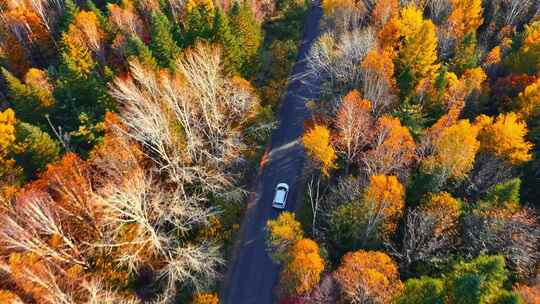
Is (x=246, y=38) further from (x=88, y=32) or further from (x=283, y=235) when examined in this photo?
(x=283, y=235)

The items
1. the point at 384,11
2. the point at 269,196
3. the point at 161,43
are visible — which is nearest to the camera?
the point at 269,196

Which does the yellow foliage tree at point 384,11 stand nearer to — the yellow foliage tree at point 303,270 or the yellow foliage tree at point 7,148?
the yellow foliage tree at point 303,270

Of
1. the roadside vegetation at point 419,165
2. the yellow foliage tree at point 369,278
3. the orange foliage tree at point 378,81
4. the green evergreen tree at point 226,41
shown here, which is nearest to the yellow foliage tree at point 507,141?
the roadside vegetation at point 419,165

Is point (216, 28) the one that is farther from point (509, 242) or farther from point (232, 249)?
point (509, 242)

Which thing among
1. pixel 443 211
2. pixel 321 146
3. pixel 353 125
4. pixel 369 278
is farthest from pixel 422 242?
pixel 353 125

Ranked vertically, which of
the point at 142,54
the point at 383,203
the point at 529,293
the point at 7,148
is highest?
the point at 142,54

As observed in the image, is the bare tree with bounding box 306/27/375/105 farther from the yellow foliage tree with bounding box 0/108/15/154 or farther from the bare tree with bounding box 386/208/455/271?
the yellow foliage tree with bounding box 0/108/15/154
